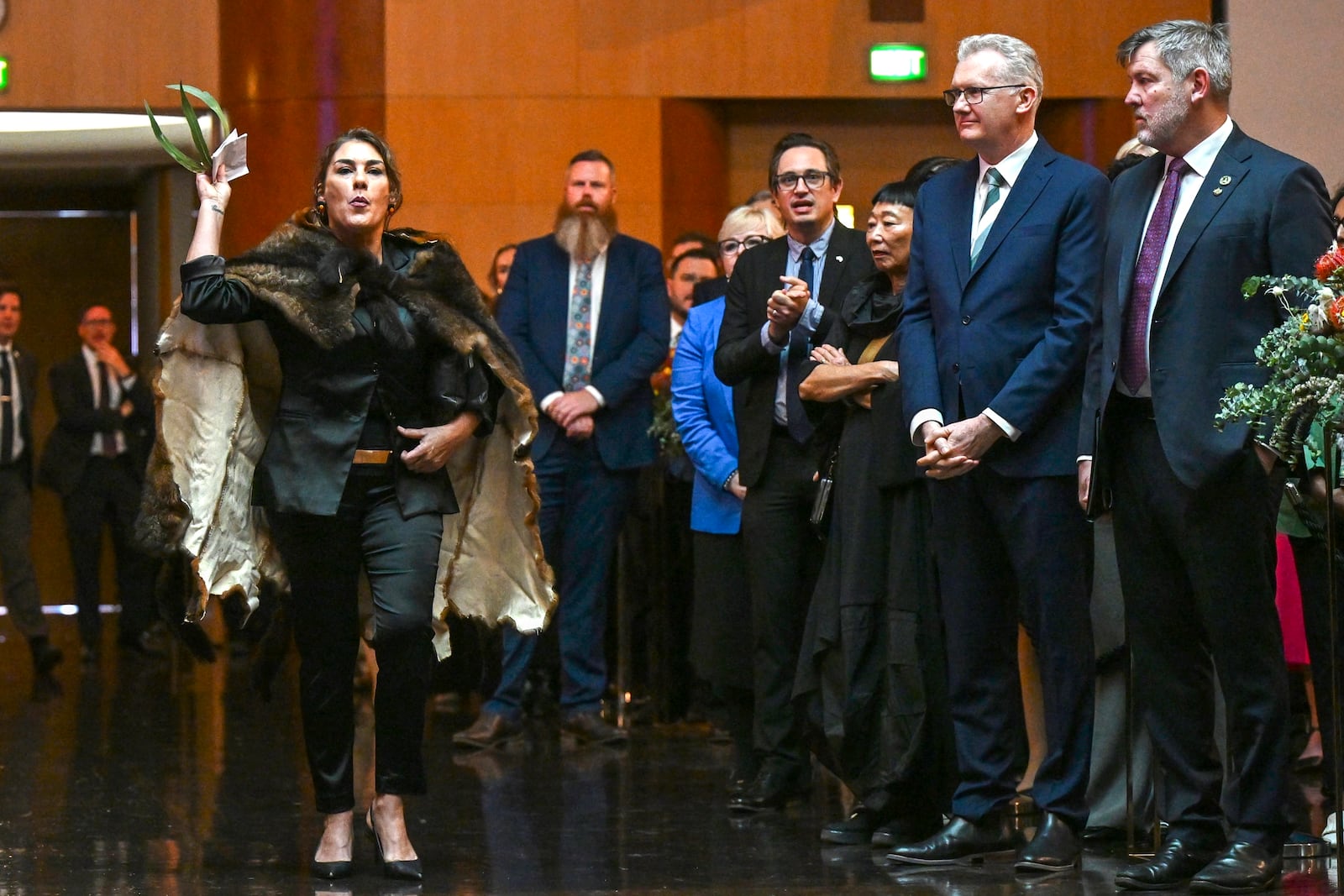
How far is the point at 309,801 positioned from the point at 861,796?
1694 millimetres

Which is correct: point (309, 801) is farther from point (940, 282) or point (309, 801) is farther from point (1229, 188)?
point (1229, 188)

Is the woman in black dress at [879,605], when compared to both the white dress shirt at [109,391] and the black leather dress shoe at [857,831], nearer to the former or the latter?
the black leather dress shoe at [857,831]

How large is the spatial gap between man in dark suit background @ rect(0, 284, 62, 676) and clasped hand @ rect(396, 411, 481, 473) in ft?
16.4

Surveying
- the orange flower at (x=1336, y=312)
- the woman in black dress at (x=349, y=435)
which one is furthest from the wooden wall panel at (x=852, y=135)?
the orange flower at (x=1336, y=312)

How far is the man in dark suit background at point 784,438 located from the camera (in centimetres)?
546

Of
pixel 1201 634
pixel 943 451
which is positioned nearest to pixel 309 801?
pixel 943 451

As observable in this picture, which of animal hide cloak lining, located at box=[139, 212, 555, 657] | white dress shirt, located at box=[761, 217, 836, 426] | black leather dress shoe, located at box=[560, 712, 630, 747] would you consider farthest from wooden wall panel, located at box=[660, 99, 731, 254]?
animal hide cloak lining, located at box=[139, 212, 555, 657]

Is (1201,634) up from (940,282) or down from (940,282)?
down

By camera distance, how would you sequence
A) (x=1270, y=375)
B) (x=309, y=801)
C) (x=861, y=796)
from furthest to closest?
(x=309, y=801) < (x=861, y=796) < (x=1270, y=375)

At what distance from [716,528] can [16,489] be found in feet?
15.2

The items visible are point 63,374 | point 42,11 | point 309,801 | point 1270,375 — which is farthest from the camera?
point 42,11

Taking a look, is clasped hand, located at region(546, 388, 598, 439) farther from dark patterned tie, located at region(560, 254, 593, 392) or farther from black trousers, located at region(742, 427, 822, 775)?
black trousers, located at region(742, 427, 822, 775)

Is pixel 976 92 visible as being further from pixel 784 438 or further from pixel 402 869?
pixel 402 869

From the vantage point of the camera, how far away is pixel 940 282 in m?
4.67
